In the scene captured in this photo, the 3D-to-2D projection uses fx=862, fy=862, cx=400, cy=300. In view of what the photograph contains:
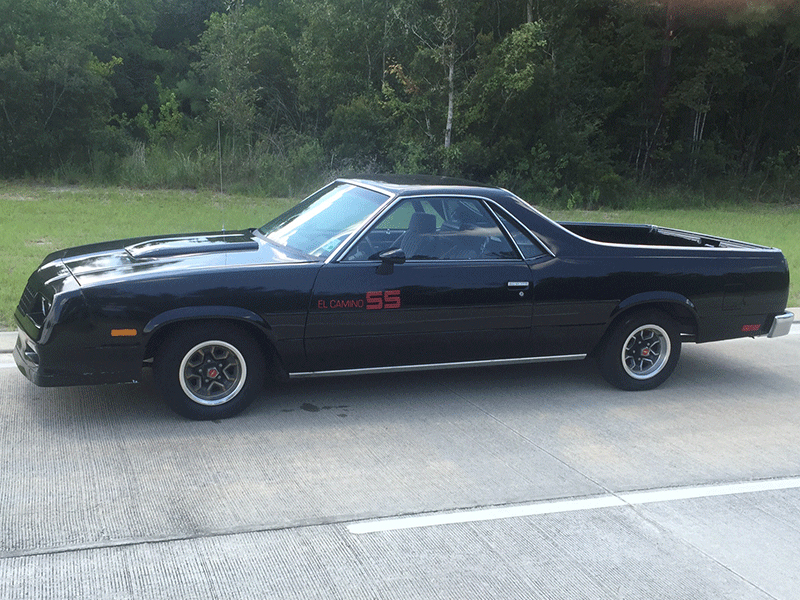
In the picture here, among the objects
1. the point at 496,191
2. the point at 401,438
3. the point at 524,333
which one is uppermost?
the point at 496,191

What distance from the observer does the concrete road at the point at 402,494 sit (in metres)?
3.80

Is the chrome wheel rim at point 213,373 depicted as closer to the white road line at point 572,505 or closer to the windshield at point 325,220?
the windshield at point 325,220

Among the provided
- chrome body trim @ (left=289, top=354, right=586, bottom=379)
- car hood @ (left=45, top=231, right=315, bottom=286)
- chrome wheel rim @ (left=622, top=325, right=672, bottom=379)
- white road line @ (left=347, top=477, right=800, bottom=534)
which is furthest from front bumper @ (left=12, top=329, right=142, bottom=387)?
chrome wheel rim @ (left=622, top=325, right=672, bottom=379)

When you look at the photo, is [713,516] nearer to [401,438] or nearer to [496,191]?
[401,438]

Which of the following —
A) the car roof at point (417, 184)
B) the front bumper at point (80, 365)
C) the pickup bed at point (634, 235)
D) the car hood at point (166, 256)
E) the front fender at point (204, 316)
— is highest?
the car roof at point (417, 184)

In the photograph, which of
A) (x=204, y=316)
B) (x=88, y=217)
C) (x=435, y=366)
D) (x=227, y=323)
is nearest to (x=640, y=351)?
(x=435, y=366)

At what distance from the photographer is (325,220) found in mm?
6457

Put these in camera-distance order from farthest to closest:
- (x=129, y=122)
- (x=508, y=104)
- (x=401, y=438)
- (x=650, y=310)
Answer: (x=129, y=122), (x=508, y=104), (x=650, y=310), (x=401, y=438)

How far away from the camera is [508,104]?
24.7 meters

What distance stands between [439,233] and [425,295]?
0.53 m

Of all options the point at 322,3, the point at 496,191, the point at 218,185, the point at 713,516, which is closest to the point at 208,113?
the point at 322,3

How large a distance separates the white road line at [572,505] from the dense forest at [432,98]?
17.0 meters

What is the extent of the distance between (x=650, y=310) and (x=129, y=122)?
2583 cm

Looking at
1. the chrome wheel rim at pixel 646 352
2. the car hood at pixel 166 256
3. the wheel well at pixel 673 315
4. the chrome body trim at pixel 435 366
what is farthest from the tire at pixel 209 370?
the chrome wheel rim at pixel 646 352
